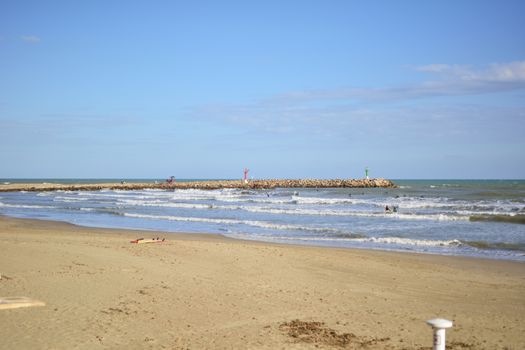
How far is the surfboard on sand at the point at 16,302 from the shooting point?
7758 millimetres

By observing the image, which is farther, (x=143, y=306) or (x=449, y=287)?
(x=449, y=287)

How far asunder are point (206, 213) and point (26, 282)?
23.2 meters

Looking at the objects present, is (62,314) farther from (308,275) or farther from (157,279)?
(308,275)

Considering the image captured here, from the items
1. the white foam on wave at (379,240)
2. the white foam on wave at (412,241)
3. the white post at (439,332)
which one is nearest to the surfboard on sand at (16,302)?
the white post at (439,332)

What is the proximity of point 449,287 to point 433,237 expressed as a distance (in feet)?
31.0

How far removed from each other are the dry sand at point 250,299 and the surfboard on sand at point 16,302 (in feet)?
0.42

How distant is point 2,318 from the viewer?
7312 millimetres

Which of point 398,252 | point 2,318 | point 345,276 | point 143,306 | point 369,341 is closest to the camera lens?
point 369,341

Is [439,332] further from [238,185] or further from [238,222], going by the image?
[238,185]

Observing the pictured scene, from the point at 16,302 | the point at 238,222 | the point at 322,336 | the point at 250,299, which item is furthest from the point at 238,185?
the point at 322,336

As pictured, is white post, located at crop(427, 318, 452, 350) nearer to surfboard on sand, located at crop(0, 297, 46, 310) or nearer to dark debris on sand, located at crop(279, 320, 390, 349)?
dark debris on sand, located at crop(279, 320, 390, 349)

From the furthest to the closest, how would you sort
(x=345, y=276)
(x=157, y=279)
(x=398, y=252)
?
(x=398, y=252), (x=345, y=276), (x=157, y=279)

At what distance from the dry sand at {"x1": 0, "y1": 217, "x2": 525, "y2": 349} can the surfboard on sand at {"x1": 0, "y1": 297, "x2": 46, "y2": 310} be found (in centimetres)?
13

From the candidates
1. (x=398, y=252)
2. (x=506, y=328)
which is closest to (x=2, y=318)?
(x=506, y=328)
